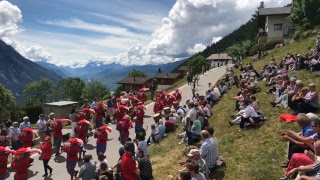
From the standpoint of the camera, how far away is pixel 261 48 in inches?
1957

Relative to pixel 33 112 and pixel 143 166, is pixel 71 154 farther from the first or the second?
pixel 33 112

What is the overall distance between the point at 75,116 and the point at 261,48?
131 ft

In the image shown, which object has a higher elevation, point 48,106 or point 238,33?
point 238,33

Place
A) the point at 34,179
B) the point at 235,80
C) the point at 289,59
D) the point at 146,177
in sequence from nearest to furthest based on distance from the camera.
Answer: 1. the point at 146,177
2. the point at 34,179
3. the point at 289,59
4. the point at 235,80

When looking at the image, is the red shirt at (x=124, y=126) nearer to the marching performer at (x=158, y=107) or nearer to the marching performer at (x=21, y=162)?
the marching performer at (x=21, y=162)

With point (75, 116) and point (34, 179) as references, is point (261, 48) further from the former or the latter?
point (34, 179)

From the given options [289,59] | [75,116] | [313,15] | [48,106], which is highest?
[313,15]

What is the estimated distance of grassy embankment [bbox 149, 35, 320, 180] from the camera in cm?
1007

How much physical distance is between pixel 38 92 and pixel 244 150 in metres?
125

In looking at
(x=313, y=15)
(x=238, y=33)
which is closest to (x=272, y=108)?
(x=313, y=15)

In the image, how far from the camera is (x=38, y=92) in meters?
124

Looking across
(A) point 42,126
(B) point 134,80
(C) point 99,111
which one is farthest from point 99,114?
(B) point 134,80

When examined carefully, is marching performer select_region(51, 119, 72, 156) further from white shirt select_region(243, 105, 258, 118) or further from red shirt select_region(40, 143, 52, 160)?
white shirt select_region(243, 105, 258, 118)

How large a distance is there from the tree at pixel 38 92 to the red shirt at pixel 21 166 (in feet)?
382
